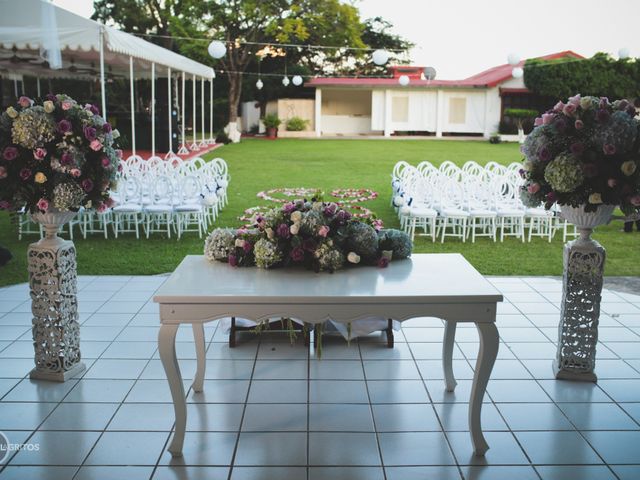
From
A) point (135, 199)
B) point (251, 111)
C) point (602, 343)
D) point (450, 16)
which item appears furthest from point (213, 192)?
point (251, 111)

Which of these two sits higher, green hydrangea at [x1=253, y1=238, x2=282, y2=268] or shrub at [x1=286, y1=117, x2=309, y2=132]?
shrub at [x1=286, y1=117, x2=309, y2=132]

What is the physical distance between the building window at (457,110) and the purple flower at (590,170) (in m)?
29.9

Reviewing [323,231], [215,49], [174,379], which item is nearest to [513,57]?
[215,49]

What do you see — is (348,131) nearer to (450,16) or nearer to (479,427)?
(450,16)

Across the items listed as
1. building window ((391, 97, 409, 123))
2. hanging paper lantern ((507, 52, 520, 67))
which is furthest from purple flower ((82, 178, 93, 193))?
building window ((391, 97, 409, 123))

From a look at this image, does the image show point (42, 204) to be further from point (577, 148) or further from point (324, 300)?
point (577, 148)

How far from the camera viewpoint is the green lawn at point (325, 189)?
7.64m

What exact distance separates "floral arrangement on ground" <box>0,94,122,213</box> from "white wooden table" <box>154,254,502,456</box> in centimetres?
101

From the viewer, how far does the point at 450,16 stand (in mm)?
21359

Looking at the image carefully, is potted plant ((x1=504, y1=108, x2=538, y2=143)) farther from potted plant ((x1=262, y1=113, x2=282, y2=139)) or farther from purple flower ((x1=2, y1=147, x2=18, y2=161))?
purple flower ((x1=2, y1=147, x2=18, y2=161))

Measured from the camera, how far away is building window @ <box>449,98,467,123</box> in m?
32.5

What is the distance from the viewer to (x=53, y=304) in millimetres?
4172

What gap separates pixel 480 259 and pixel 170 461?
5656 mm

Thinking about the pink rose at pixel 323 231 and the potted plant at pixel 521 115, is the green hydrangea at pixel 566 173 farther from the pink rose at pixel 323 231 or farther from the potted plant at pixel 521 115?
the potted plant at pixel 521 115
